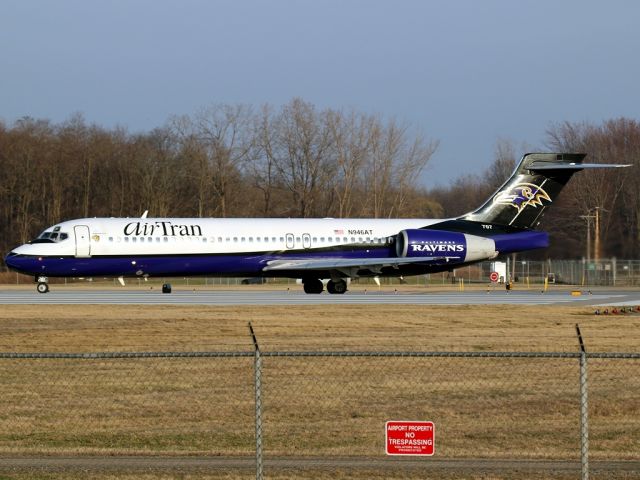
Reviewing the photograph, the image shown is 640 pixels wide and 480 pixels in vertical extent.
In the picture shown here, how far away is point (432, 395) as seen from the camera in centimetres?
1681

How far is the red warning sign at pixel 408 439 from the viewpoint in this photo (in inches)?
417

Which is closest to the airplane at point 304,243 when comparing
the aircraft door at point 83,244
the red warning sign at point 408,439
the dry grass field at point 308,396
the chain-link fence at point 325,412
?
the aircraft door at point 83,244

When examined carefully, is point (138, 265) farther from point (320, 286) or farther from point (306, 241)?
point (320, 286)

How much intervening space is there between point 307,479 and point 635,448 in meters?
4.38

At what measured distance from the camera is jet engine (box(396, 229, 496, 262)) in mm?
46747

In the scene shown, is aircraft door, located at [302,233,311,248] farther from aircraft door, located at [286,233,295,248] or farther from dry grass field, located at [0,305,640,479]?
dry grass field, located at [0,305,640,479]

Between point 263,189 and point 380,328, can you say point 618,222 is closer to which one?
point 380,328

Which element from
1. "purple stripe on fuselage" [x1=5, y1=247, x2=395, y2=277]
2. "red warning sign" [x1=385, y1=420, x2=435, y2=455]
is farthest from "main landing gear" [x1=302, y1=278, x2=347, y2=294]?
"red warning sign" [x1=385, y1=420, x2=435, y2=455]

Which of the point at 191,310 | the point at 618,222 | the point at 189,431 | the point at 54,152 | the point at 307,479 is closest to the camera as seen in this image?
the point at 307,479

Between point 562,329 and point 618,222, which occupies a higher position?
point 618,222

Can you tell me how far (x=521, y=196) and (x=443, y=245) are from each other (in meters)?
4.85

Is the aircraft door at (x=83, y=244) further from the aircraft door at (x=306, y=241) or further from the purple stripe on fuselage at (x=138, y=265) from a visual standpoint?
the aircraft door at (x=306, y=241)

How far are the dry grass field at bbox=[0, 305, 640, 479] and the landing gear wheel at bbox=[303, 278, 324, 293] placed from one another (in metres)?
19.3

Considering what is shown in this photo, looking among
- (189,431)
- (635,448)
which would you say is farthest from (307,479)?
(635,448)
